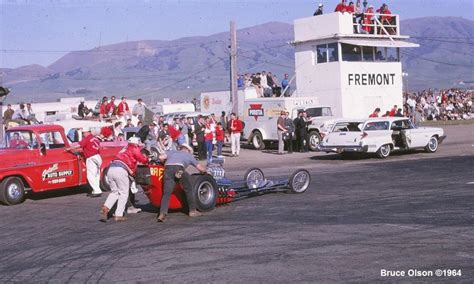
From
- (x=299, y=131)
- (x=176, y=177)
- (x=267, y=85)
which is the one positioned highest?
(x=267, y=85)

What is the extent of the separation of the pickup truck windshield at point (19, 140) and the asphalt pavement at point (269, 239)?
57.1 inches

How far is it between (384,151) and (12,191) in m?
12.9

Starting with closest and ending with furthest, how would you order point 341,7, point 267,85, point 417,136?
point 417,136 < point 341,7 < point 267,85

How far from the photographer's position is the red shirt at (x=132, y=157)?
12875 mm

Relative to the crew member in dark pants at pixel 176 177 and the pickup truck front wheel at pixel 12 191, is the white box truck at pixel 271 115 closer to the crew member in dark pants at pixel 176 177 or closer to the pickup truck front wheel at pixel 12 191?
the pickup truck front wheel at pixel 12 191

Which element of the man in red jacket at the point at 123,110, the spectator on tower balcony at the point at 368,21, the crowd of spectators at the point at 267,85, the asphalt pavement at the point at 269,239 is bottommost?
the asphalt pavement at the point at 269,239

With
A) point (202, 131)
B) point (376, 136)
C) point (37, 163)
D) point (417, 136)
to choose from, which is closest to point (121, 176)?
point (37, 163)

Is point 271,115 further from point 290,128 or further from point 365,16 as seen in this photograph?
point 365,16

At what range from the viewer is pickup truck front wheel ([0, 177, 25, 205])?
16281mm

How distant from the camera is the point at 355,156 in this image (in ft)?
83.9

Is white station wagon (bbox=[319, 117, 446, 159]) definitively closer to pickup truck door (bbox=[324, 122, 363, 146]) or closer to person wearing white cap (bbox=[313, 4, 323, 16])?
pickup truck door (bbox=[324, 122, 363, 146])

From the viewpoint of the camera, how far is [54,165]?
1700 cm

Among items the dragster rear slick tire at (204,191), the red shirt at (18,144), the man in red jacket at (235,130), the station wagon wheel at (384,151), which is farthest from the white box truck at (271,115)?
the dragster rear slick tire at (204,191)

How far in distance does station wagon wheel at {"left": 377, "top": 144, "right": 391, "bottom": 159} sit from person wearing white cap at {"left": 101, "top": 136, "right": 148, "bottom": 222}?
12782mm
